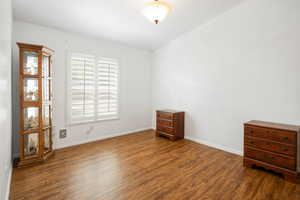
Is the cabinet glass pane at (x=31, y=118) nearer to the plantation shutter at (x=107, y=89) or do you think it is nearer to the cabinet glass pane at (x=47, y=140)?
the cabinet glass pane at (x=47, y=140)

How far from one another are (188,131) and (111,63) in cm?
270

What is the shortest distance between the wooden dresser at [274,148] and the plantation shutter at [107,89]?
3060 millimetres

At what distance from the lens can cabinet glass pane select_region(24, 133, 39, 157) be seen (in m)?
2.59

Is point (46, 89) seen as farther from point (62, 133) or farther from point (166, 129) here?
point (166, 129)

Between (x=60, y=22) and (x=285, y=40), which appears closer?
(x=285, y=40)

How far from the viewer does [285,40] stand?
253cm

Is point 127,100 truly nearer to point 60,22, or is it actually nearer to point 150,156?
point 150,156

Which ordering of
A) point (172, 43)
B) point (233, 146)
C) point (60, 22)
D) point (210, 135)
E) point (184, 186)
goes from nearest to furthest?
point (184, 186) → point (60, 22) → point (233, 146) → point (210, 135) → point (172, 43)

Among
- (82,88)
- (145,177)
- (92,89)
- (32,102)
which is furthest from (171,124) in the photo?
(32,102)

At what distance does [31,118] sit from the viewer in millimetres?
2625

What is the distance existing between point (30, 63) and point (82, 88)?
1124mm

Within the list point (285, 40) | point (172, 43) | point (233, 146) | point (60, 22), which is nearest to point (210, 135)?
point (233, 146)

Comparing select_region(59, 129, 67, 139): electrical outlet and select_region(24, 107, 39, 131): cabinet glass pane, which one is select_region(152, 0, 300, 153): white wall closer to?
select_region(59, 129, 67, 139): electrical outlet

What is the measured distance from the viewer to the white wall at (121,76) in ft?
9.84
